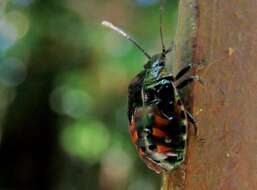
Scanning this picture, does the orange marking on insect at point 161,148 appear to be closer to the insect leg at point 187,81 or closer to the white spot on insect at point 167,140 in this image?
the white spot on insect at point 167,140

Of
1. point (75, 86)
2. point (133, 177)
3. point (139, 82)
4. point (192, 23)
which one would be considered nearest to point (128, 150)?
point (133, 177)

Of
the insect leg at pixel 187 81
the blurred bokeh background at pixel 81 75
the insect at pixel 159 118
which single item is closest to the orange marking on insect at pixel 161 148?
the insect at pixel 159 118

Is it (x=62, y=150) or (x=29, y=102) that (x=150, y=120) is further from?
(x=29, y=102)

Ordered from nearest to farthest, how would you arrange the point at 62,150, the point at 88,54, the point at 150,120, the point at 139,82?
the point at 150,120
the point at 139,82
the point at 88,54
the point at 62,150

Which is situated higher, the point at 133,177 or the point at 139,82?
the point at 139,82

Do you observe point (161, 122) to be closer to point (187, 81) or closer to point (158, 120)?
point (158, 120)

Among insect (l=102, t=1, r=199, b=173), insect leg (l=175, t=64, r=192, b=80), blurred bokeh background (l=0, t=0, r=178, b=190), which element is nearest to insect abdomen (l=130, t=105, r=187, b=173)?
insect (l=102, t=1, r=199, b=173)

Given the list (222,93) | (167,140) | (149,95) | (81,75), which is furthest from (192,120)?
(81,75)
